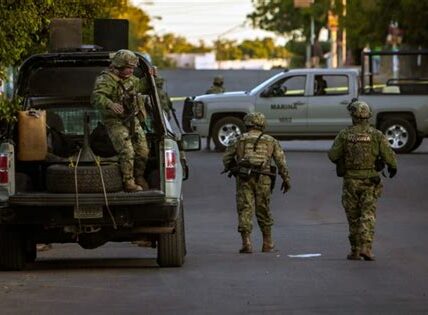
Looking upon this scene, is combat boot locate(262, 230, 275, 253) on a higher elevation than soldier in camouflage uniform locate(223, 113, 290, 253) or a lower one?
lower

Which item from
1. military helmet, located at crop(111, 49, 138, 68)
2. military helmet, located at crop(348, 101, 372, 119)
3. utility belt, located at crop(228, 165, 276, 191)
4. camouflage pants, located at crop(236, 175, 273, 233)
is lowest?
camouflage pants, located at crop(236, 175, 273, 233)

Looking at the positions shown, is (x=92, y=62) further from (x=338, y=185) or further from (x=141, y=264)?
(x=338, y=185)

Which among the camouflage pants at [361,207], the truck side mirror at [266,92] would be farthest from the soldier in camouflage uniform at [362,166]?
the truck side mirror at [266,92]

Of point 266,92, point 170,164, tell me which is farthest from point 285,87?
point 170,164

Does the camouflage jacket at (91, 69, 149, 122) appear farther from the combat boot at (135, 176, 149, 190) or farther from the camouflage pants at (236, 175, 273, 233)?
the camouflage pants at (236, 175, 273, 233)

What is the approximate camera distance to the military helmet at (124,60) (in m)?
12.0

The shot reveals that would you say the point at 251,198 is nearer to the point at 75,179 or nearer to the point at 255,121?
the point at 255,121

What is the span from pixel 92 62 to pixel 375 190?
11.0 feet

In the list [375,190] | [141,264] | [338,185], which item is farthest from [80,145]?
[338,185]

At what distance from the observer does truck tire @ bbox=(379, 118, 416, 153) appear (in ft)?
94.6

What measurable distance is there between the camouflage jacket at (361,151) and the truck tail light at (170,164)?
8.00 ft

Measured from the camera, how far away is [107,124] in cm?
1216

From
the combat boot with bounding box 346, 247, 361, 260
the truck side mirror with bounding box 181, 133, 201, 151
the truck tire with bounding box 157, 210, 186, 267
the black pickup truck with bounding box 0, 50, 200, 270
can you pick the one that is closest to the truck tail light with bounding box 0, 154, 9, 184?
the black pickup truck with bounding box 0, 50, 200, 270

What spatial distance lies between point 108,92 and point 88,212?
1.21 meters
